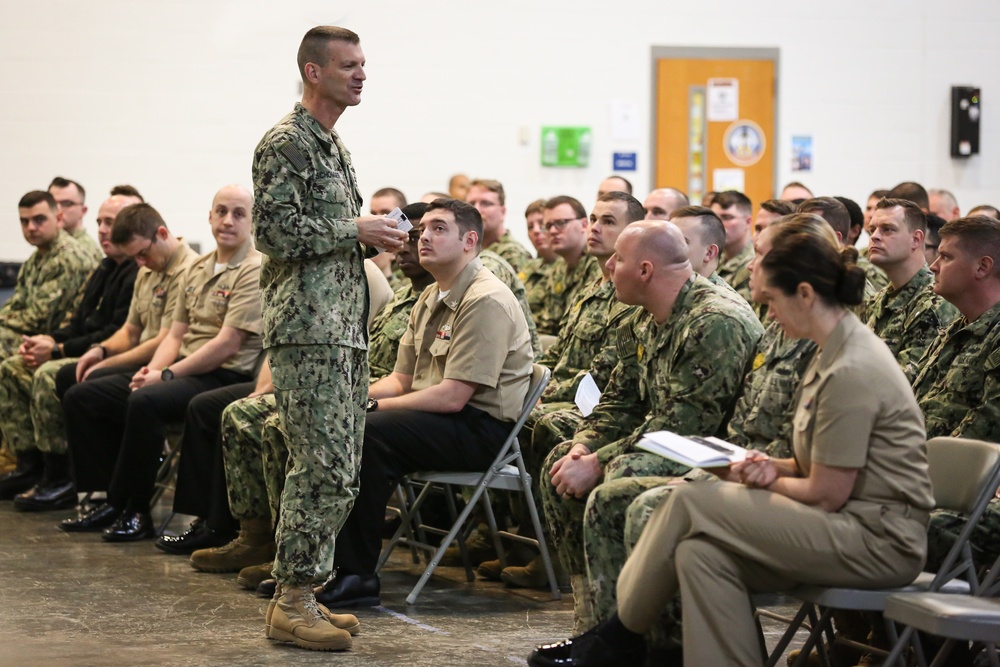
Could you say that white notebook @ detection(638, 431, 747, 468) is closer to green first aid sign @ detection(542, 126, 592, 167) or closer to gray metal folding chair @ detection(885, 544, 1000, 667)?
gray metal folding chair @ detection(885, 544, 1000, 667)

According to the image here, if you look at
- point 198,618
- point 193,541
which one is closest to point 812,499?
point 198,618

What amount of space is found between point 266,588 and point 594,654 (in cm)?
165

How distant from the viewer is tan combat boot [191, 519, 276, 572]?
4.92m

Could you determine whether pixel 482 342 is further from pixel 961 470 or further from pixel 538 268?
pixel 538 268

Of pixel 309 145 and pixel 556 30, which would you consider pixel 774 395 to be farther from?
pixel 556 30

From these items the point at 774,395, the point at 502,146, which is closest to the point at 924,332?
the point at 774,395

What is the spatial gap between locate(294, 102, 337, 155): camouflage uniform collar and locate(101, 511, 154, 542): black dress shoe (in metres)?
2.54

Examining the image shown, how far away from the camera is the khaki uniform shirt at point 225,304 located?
220 inches

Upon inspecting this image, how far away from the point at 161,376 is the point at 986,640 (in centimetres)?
402

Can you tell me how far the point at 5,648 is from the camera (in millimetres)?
3768

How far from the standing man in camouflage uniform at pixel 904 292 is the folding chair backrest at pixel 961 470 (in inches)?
44.7

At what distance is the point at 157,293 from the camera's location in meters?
6.35

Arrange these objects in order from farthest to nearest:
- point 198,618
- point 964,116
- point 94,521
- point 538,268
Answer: point 964,116 → point 538,268 → point 94,521 → point 198,618

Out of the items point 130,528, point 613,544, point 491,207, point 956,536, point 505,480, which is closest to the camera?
point 956,536
